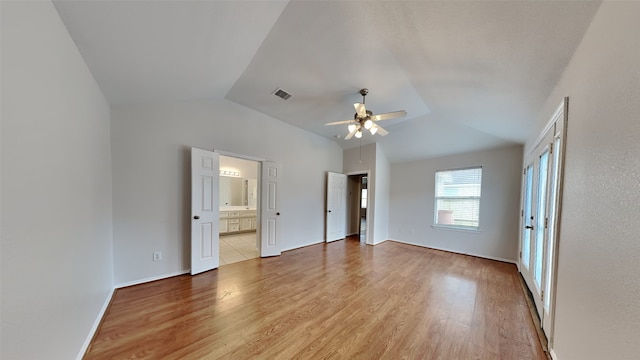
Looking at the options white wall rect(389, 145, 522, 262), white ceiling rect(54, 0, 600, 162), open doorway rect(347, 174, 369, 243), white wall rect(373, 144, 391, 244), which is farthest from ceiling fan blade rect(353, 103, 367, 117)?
open doorway rect(347, 174, 369, 243)

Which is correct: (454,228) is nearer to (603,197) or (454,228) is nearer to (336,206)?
(336,206)

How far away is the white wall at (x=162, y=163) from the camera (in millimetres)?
2838

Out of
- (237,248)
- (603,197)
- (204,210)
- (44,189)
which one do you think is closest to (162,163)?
(204,210)

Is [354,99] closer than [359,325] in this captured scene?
No

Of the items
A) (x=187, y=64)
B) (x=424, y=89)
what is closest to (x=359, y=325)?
(x=424, y=89)

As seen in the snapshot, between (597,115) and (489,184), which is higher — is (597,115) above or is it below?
above

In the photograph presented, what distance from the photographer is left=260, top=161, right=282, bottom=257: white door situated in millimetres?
4188

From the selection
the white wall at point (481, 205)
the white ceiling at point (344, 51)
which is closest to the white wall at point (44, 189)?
the white ceiling at point (344, 51)

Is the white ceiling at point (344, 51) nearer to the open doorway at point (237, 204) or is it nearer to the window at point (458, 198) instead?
the window at point (458, 198)

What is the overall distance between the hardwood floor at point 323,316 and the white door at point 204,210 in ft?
0.77

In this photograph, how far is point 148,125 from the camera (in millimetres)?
3014

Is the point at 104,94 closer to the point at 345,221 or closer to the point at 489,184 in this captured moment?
the point at 345,221

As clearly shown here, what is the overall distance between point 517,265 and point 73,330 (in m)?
5.73

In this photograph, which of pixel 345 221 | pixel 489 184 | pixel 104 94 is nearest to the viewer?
pixel 104 94
